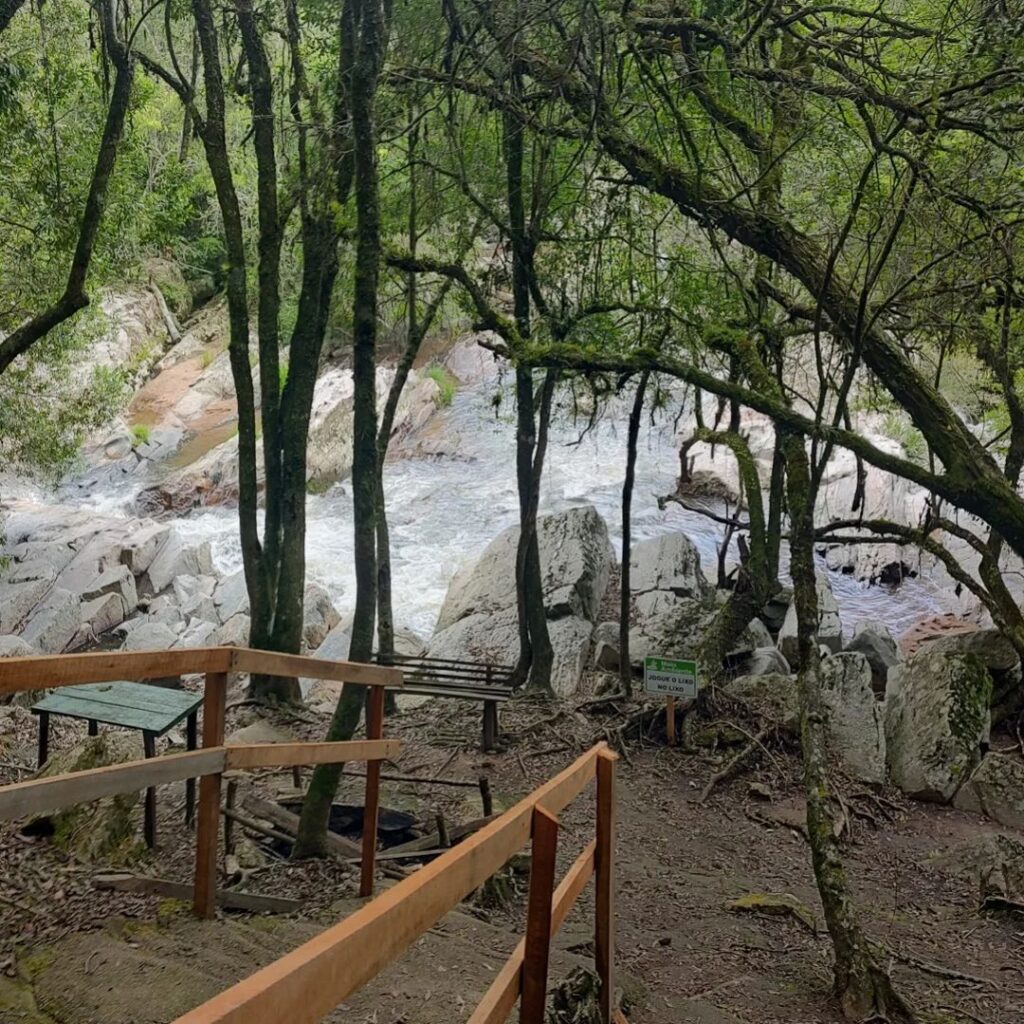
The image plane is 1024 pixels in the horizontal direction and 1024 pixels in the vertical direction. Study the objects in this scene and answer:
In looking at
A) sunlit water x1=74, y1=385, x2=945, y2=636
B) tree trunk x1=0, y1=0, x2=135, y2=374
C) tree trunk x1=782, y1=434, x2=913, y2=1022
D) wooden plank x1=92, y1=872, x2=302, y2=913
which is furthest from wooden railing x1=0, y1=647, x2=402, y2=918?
sunlit water x1=74, y1=385, x2=945, y2=636

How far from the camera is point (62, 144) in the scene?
1027cm

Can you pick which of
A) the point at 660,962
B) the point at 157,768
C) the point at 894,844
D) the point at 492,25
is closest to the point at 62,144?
the point at 492,25

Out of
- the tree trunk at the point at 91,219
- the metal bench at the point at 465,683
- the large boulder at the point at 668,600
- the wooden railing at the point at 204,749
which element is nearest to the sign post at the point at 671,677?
the metal bench at the point at 465,683

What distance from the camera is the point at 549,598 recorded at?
40.5 feet

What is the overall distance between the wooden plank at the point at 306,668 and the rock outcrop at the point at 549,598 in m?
6.32

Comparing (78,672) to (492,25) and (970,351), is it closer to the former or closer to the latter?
(492,25)

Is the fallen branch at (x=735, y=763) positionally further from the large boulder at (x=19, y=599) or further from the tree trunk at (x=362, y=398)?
the large boulder at (x=19, y=599)

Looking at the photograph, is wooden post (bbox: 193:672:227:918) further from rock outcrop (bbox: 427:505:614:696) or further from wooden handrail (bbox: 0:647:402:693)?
rock outcrop (bbox: 427:505:614:696)

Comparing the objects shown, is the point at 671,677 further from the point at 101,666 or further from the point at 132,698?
the point at 101,666

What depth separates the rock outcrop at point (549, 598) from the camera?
11477mm

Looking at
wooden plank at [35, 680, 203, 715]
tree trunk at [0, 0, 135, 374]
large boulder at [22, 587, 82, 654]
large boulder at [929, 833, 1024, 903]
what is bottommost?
large boulder at [929, 833, 1024, 903]

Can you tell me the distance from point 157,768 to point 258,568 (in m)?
6.75

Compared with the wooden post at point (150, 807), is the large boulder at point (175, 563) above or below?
above

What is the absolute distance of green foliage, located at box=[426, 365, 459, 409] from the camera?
26016 millimetres
